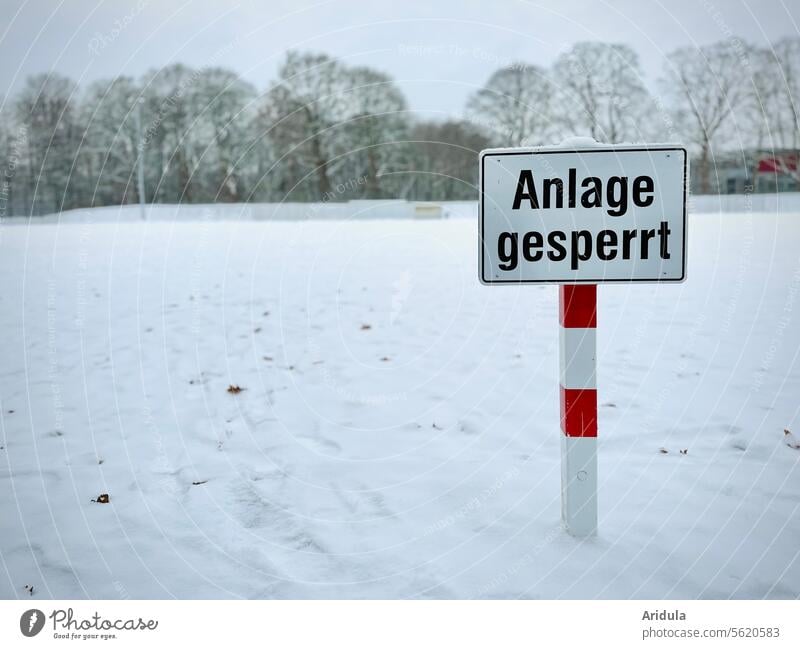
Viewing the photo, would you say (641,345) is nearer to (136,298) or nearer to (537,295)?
(537,295)

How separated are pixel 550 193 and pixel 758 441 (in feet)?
7.86

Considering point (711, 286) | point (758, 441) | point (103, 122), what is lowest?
point (758, 441)

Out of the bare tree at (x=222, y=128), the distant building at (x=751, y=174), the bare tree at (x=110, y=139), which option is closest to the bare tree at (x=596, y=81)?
the bare tree at (x=110, y=139)

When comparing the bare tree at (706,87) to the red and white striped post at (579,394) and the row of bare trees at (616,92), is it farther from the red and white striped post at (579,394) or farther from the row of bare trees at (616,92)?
the red and white striped post at (579,394)

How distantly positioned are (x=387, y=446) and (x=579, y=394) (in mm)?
1632

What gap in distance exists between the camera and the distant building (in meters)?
34.9

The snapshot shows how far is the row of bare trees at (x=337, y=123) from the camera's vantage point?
13.1m

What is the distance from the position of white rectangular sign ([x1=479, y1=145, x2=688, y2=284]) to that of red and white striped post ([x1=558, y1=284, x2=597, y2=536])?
0.15 m

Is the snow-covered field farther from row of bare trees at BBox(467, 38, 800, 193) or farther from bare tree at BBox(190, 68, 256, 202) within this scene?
bare tree at BBox(190, 68, 256, 202)

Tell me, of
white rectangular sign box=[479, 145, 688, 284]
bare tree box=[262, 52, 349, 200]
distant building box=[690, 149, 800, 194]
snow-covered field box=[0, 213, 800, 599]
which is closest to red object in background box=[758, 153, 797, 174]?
distant building box=[690, 149, 800, 194]

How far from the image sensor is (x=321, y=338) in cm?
648

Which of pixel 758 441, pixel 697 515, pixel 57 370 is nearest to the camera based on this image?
pixel 697 515

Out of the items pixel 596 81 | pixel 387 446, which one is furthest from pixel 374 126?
pixel 387 446
